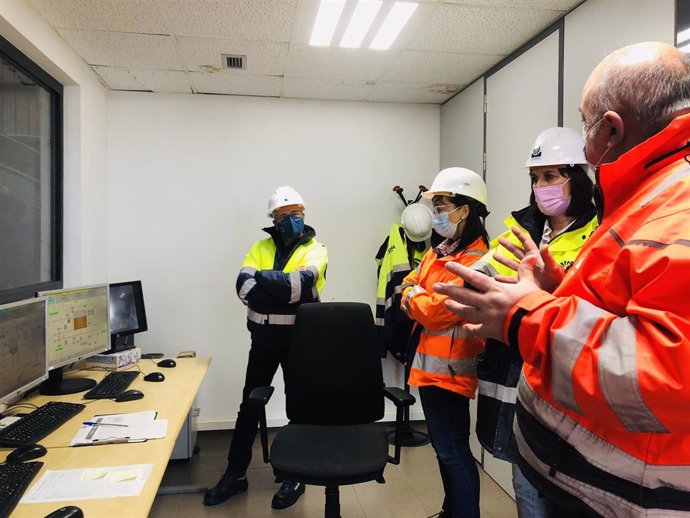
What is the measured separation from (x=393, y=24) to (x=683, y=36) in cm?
136

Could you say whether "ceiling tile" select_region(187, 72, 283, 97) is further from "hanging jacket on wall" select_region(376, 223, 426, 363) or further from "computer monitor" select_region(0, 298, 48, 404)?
"computer monitor" select_region(0, 298, 48, 404)

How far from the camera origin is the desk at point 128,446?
1.25m

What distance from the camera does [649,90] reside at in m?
0.89

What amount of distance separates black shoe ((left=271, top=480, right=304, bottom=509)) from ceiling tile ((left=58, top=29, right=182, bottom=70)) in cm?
262

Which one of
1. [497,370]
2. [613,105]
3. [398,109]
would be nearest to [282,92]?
[398,109]

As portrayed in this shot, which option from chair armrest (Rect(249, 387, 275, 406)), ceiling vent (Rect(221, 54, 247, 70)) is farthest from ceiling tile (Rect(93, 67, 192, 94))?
chair armrest (Rect(249, 387, 275, 406))

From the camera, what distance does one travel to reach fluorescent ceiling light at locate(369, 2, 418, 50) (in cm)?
234

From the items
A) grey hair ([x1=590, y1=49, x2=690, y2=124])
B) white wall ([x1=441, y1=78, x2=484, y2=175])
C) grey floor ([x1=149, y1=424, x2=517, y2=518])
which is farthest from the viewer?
white wall ([x1=441, y1=78, x2=484, y2=175])

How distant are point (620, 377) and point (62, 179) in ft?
10.4

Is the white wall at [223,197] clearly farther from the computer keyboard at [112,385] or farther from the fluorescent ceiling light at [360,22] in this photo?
Answer: the computer keyboard at [112,385]

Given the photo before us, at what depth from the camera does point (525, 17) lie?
240cm

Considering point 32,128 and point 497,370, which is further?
point 32,128

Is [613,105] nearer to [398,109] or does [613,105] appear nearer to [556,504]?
[556,504]

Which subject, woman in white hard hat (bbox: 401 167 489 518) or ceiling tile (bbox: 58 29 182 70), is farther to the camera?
ceiling tile (bbox: 58 29 182 70)
